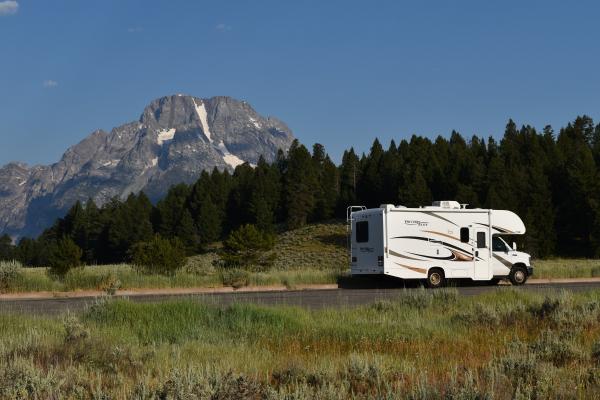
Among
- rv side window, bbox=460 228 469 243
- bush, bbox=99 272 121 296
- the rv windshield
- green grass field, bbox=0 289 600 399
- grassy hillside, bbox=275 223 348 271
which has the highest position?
grassy hillside, bbox=275 223 348 271

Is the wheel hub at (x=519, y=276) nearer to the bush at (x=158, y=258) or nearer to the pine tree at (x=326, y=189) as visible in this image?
the bush at (x=158, y=258)

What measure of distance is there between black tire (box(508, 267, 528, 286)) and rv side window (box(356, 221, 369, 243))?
5.80 meters

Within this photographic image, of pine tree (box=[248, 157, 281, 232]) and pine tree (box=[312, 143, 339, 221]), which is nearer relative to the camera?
pine tree (box=[248, 157, 281, 232])

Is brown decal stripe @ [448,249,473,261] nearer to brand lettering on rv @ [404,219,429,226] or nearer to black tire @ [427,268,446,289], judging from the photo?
black tire @ [427,268,446,289]

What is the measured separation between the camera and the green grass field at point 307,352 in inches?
241

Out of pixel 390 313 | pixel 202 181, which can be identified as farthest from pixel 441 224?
pixel 202 181

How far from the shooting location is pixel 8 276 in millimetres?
23172

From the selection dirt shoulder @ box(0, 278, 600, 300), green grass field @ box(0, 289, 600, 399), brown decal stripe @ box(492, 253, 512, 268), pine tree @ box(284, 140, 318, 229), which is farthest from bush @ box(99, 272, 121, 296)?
pine tree @ box(284, 140, 318, 229)

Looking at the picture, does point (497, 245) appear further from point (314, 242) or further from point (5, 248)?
point (5, 248)

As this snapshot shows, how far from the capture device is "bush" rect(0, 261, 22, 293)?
23.0m

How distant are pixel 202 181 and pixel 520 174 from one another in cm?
6886

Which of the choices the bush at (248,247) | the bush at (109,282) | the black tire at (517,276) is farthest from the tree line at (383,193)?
the bush at (109,282)

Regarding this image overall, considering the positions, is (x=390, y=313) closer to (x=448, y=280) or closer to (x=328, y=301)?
(x=328, y=301)

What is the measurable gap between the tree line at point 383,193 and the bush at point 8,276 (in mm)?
61567
